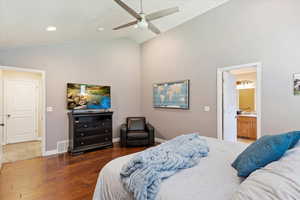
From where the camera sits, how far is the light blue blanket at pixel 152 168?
122 cm

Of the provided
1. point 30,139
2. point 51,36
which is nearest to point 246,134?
point 51,36

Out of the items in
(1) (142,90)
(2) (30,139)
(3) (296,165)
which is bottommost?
(2) (30,139)

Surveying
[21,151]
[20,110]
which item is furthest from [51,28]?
[20,110]

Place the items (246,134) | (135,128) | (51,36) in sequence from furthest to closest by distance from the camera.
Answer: (246,134)
(135,128)
(51,36)

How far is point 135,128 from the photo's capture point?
514cm

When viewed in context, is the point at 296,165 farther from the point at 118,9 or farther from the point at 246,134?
the point at 246,134

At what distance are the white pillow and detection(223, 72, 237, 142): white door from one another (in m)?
3.15

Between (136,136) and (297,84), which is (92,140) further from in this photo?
(297,84)

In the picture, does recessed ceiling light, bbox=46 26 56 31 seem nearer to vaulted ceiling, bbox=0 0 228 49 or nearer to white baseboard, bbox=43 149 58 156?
vaulted ceiling, bbox=0 0 228 49

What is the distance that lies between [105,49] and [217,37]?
10.6 feet

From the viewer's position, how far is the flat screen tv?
175 inches

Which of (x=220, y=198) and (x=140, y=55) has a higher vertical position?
(x=140, y=55)

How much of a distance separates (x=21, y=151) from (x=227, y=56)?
5.70m

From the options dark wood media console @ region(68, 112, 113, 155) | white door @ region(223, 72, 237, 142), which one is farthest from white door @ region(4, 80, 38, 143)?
white door @ region(223, 72, 237, 142)
